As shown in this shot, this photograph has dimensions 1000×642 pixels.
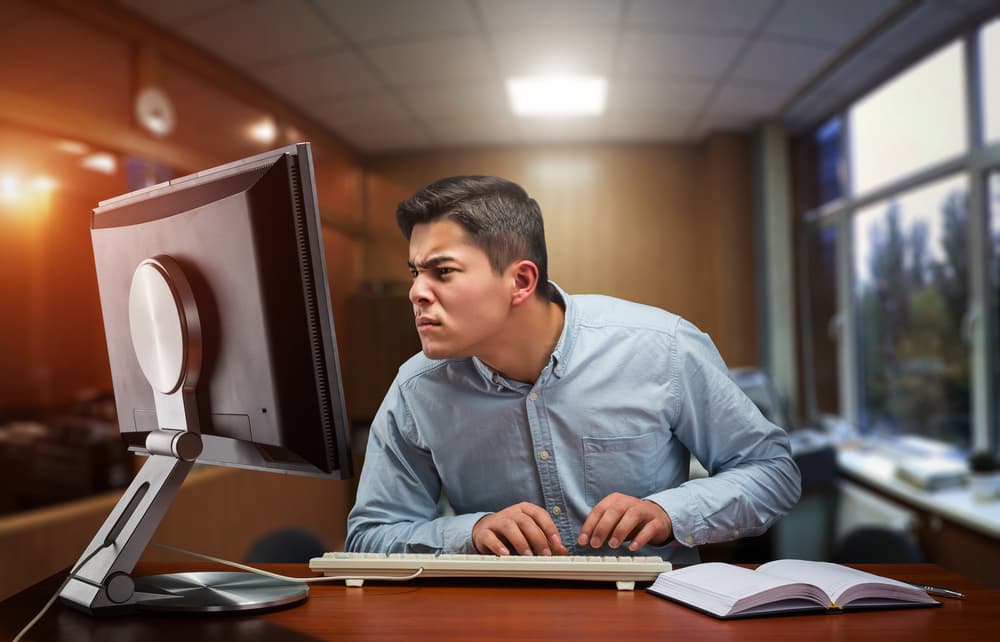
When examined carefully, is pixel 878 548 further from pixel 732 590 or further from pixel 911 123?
pixel 911 123

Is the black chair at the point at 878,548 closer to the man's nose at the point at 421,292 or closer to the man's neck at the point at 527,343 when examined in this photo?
the man's neck at the point at 527,343

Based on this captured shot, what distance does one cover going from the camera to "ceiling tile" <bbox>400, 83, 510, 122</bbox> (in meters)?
1.56

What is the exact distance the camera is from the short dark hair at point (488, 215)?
37.8 inches

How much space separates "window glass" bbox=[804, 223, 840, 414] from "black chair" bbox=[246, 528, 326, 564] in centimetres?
155

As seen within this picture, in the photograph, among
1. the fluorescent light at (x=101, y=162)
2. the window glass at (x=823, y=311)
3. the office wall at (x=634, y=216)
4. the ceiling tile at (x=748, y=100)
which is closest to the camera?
the office wall at (x=634, y=216)

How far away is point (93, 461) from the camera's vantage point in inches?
85.7

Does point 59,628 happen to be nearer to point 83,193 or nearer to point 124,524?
point 124,524

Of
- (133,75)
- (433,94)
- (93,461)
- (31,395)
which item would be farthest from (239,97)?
(93,461)

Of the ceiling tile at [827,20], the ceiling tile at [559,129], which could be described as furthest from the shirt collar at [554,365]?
the ceiling tile at [827,20]

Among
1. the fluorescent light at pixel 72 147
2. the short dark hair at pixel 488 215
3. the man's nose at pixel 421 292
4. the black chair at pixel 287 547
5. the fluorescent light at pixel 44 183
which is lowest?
the black chair at pixel 287 547

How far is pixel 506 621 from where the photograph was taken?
718 mm

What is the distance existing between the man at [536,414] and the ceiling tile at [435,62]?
0.85 metres

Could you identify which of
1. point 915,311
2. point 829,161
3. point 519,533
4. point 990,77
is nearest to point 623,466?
point 519,533

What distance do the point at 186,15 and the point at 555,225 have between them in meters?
1.56
